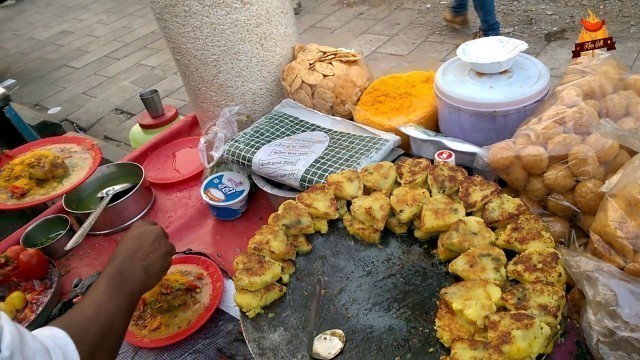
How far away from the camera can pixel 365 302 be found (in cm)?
136

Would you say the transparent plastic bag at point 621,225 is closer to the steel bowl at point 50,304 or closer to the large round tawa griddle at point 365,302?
the large round tawa griddle at point 365,302

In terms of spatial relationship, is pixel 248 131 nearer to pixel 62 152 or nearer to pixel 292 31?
pixel 292 31

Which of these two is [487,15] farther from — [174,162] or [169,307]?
[169,307]

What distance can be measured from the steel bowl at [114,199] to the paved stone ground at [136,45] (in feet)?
8.03

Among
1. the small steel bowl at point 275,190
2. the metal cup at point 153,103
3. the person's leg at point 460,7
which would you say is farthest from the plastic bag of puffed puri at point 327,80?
the person's leg at point 460,7

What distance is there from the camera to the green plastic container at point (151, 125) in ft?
10.2

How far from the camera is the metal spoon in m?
1.90

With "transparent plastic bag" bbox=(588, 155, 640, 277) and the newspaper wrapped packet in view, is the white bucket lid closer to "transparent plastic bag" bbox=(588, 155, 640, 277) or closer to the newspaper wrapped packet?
the newspaper wrapped packet

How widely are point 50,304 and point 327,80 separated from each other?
1.61 metres

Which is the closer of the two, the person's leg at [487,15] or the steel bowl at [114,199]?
the steel bowl at [114,199]

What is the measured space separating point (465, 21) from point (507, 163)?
3934 millimetres

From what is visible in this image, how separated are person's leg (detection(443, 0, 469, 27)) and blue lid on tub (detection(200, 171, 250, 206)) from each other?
3695mm

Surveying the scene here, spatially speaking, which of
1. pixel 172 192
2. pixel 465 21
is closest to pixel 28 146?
pixel 172 192

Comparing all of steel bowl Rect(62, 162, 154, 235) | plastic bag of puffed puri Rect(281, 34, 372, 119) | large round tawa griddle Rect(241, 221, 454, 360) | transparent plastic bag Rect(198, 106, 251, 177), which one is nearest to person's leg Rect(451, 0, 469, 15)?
plastic bag of puffed puri Rect(281, 34, 372, 119)
